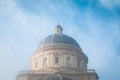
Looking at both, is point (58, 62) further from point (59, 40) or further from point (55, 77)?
point (55, 77)

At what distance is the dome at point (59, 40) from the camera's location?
59.7 meters

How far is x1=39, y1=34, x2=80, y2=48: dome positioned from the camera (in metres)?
59.7

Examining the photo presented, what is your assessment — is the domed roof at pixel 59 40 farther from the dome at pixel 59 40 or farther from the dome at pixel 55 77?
the dome at pixel 55 77

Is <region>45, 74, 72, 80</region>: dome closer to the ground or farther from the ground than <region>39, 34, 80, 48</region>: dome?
closer to the ground

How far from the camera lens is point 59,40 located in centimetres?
5991

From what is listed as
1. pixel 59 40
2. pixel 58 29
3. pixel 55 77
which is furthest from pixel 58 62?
pixel 58 29

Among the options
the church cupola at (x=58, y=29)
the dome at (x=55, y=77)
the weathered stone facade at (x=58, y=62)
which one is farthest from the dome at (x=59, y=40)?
the dome at (x=55, y=77)

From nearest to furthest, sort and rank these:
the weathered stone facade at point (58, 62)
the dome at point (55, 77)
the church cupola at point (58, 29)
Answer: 1. the dome at point (55, 77)
2. the weathered stone facade at point (58, 62)
3. the church cupola at point (58, 29)

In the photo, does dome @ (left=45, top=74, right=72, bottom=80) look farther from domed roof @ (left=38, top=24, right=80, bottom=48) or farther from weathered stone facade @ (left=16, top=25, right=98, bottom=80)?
domed roof @ (left=38, top=24, right=80, bottom=48)

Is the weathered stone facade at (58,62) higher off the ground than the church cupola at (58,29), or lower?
lower

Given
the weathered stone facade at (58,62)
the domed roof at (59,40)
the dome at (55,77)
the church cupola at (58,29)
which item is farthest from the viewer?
the church cupola at (58,29)

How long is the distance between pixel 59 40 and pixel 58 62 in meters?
4.56

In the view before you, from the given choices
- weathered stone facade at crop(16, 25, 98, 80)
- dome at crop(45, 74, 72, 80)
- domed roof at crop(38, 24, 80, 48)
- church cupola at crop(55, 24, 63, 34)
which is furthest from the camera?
church cupola at crop(55, 24, 63, 34)

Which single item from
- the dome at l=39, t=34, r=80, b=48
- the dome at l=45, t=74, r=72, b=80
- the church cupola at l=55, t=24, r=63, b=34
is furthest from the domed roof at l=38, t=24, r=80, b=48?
the dome at l=45, t=74, r=72, b=80
